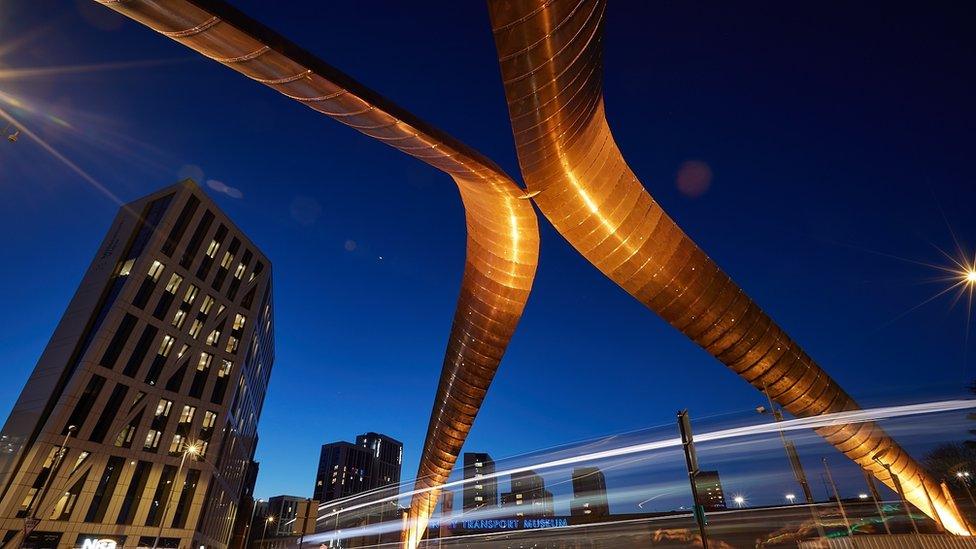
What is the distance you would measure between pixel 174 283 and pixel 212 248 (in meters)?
6.52

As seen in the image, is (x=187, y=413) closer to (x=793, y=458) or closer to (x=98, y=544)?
(x=98, y=544)

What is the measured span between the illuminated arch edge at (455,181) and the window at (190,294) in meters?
31.5

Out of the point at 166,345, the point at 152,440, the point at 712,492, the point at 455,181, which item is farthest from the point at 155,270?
the point at 712,492

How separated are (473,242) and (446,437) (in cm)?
1385

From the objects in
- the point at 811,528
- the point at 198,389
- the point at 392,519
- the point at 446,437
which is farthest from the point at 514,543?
the point at 198,389

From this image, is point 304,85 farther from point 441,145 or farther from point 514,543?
point 514,543

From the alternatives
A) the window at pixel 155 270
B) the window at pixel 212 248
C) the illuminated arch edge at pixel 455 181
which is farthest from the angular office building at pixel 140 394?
the illuminated arch edge at pixel 455 181

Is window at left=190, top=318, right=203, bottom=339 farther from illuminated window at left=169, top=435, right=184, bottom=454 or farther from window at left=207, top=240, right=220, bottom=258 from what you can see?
illuminated window at left=169, top=435, right=184, bottom=454

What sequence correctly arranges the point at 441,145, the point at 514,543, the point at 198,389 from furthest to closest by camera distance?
the point at 198,389, the point at 514,543, the point at 441,145

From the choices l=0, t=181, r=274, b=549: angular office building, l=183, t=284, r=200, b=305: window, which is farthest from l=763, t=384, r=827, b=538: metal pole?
l=183, t=284, r=200, b=305: window

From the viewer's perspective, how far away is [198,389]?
4634 cm

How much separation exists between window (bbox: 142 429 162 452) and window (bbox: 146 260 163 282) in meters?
13.9

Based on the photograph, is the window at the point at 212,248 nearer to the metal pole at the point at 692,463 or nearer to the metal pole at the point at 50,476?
the metal pole at the point at 50,476

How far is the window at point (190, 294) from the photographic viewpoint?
46.0 metres
